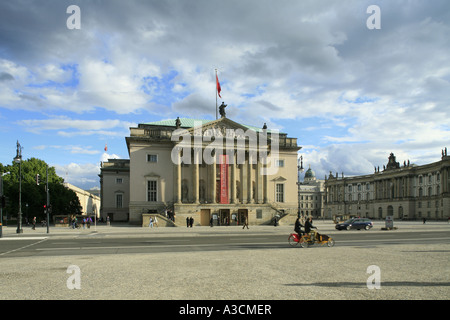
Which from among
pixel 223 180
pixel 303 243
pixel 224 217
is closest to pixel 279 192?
pixel 223 180

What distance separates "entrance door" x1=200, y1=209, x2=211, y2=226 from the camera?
60.8 m

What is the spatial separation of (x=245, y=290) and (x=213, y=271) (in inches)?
131

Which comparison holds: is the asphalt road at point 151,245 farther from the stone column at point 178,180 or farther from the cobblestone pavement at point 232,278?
the stone column at point 178,180

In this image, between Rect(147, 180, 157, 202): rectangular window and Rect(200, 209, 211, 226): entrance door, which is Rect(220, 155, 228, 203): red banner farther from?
Rect(147, 180, 157, 202): rectangular window

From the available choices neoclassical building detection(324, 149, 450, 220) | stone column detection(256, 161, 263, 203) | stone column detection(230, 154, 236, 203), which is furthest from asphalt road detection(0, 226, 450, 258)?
neoclassical building detection(324, 149, 450, 220)

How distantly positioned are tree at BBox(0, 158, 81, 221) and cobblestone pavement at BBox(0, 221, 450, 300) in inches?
2297

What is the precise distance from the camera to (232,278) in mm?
11594

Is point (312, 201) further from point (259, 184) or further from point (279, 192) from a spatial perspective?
point (259, 184)

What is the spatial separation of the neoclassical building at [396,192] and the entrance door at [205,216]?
253 feet

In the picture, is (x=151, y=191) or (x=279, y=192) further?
(x=279, y=192)

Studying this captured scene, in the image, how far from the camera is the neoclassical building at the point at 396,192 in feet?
362

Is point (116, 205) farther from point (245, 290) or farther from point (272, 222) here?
point (245, 290)

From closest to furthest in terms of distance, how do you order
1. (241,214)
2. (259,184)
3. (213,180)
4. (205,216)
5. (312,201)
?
(205,216), (213,180), (241,214), (259,184), (312,201)

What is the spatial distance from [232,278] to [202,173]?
180ft
